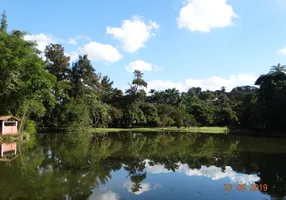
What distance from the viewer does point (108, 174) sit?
12.4 meters

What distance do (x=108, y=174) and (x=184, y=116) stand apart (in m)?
53.7

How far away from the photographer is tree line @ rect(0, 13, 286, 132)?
96.2 ft

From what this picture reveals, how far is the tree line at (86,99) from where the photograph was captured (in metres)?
29.3

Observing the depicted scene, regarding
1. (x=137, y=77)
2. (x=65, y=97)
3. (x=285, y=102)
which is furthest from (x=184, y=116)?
(x=65, y=97)

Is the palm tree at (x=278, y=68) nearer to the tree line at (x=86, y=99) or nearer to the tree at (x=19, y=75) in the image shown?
the tree line at (x=86, y=99)

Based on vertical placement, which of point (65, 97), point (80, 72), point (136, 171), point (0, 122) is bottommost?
point (136, 171)

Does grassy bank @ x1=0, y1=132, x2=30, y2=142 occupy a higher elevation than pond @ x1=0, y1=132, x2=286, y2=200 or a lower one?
higher

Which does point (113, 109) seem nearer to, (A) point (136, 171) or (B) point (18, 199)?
(A) point (136, 171)

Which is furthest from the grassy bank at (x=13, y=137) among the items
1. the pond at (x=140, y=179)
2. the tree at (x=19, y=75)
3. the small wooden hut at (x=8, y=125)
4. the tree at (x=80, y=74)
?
the tree at (x=80, y=74)
